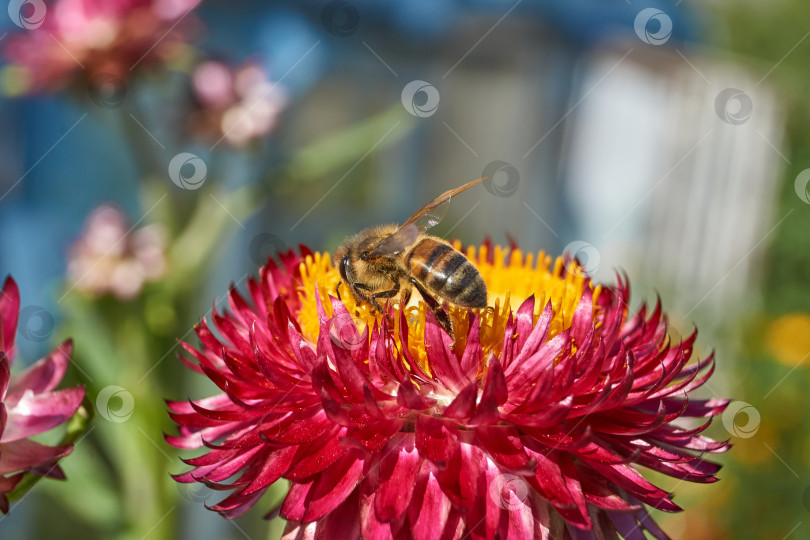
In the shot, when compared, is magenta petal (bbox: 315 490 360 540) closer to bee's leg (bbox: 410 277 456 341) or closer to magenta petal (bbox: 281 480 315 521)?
magenta petal (bbox: 281 480 315 521)

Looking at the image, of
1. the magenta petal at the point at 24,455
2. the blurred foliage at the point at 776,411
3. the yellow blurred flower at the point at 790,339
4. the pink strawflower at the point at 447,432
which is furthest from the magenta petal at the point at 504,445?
the yellow blurred flower at the point at 790,339

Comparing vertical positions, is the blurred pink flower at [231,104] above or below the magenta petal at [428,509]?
above

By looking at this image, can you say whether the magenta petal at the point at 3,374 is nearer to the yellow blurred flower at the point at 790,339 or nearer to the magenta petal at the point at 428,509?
the magenta petal at the point at 428,509

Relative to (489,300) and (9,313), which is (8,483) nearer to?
(9,313)

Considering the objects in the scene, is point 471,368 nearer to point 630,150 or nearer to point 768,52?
point 630,150

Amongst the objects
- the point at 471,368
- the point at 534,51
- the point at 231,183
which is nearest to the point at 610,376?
the point at 471,368

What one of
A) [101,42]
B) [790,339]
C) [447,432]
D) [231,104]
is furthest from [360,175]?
[447,432]

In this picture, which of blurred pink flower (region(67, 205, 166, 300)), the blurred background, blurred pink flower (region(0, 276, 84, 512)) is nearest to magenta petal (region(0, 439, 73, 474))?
blurred pink flower (region(0, 276, 84, 512))
